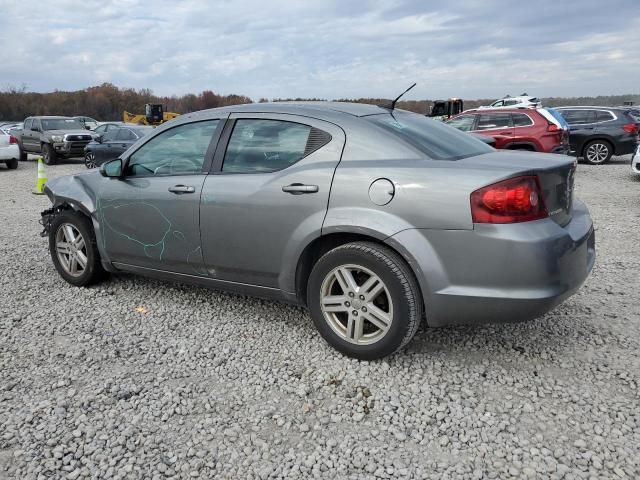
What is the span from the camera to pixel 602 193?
10.4m

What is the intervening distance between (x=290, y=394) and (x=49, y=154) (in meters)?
18.6

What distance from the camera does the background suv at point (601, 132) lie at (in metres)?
15.3

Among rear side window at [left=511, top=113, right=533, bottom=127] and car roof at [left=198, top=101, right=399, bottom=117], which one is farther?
rear side window at [left=511, top=113, right=533, bottom=127]

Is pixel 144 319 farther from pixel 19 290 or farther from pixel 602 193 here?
pixel 602 193

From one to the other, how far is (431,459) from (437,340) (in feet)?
4.22

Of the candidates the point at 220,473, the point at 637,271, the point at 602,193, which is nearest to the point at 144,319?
the point at 220,473

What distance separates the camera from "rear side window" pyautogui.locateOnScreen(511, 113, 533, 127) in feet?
41.2

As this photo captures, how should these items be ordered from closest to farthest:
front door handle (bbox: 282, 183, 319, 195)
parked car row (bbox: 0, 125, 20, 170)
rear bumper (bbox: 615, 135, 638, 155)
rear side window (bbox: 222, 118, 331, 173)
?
front door handle (bbox: 282, 183, 319, 195)
rear side window (bbox: 222, 118, 331, 173)
rear bumper (bbox: 615, 135, 638, 155)
parked car row (bbox: 0, 125, 20, 170)

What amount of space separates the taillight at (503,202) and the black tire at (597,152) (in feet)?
48.5

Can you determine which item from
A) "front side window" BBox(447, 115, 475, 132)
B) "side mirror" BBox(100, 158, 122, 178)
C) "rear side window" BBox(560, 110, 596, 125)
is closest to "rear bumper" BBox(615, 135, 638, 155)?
"rear side window" BBox(560, 110, 596, 125)

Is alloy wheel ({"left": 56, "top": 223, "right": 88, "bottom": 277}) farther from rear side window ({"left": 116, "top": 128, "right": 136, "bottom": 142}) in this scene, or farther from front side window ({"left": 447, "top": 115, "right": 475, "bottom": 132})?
rear side window ({"left": 116, "top": 128, "right": 136, "bottom": 142})

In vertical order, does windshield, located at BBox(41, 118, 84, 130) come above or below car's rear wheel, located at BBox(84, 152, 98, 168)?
above

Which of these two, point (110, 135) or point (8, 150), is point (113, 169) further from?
point (8, 150)

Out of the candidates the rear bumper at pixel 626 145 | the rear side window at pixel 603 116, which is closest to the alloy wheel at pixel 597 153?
the rear bumper at pixel 626 145
